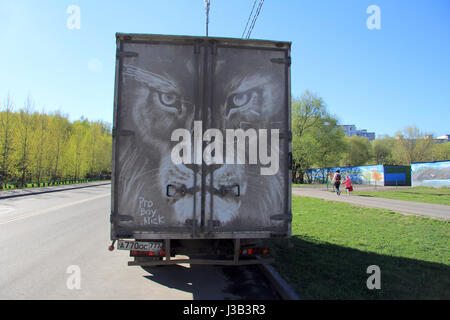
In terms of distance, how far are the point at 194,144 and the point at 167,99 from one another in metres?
0.75

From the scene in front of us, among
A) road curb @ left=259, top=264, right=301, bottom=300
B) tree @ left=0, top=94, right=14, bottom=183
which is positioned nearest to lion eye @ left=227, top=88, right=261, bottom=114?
road curb @ left=259, top=264, right=301, bottom=300

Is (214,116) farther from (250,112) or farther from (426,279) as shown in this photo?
(426,279)

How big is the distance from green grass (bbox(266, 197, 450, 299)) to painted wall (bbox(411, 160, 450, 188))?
23749 millimetres

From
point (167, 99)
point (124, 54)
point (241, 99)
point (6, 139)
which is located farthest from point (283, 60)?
point (6, 139)

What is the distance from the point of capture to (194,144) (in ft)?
13.1

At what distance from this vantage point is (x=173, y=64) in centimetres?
407

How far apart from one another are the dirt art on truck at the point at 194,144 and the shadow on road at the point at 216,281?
1005 mm

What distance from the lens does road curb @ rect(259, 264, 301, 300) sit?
3.88 metres

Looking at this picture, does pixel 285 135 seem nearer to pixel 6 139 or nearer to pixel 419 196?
pixel 419 196

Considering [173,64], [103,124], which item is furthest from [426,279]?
[103,124]

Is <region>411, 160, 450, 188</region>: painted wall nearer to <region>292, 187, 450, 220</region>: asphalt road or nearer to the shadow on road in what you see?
<region>292, 187, 450, 220</region>: asphalt road

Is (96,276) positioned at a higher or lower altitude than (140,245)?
lower

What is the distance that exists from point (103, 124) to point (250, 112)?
6731cm
